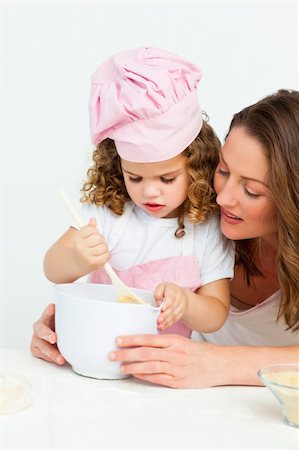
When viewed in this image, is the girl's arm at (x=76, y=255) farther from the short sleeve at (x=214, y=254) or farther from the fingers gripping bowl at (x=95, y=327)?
the short sleeve at (x=214, y=254)

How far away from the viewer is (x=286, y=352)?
1722 millimetres

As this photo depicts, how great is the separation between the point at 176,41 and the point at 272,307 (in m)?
1.39

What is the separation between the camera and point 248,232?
1925 millimetres

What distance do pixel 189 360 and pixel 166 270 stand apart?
349mm

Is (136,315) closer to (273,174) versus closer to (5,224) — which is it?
(273,174)

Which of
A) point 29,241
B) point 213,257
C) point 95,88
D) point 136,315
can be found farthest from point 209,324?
point 29,241

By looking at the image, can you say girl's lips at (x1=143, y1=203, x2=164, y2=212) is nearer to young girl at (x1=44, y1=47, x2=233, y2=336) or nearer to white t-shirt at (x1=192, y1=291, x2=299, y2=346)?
young girl at (x1=44, y1=47, x2=233, y2=336)

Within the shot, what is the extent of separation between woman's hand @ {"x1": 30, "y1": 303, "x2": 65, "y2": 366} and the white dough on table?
17cm

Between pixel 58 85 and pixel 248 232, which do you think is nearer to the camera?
pixel 248 232

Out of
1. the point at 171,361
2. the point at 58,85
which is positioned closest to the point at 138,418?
the point at 171,361

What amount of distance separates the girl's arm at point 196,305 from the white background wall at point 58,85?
137 cm

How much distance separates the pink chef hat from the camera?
71.9 inches

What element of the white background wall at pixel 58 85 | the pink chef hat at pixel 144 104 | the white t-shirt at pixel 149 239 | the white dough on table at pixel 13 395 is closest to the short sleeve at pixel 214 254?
the white t-shirt at pixel 149 239

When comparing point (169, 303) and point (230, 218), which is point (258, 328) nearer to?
point (230, 218)
